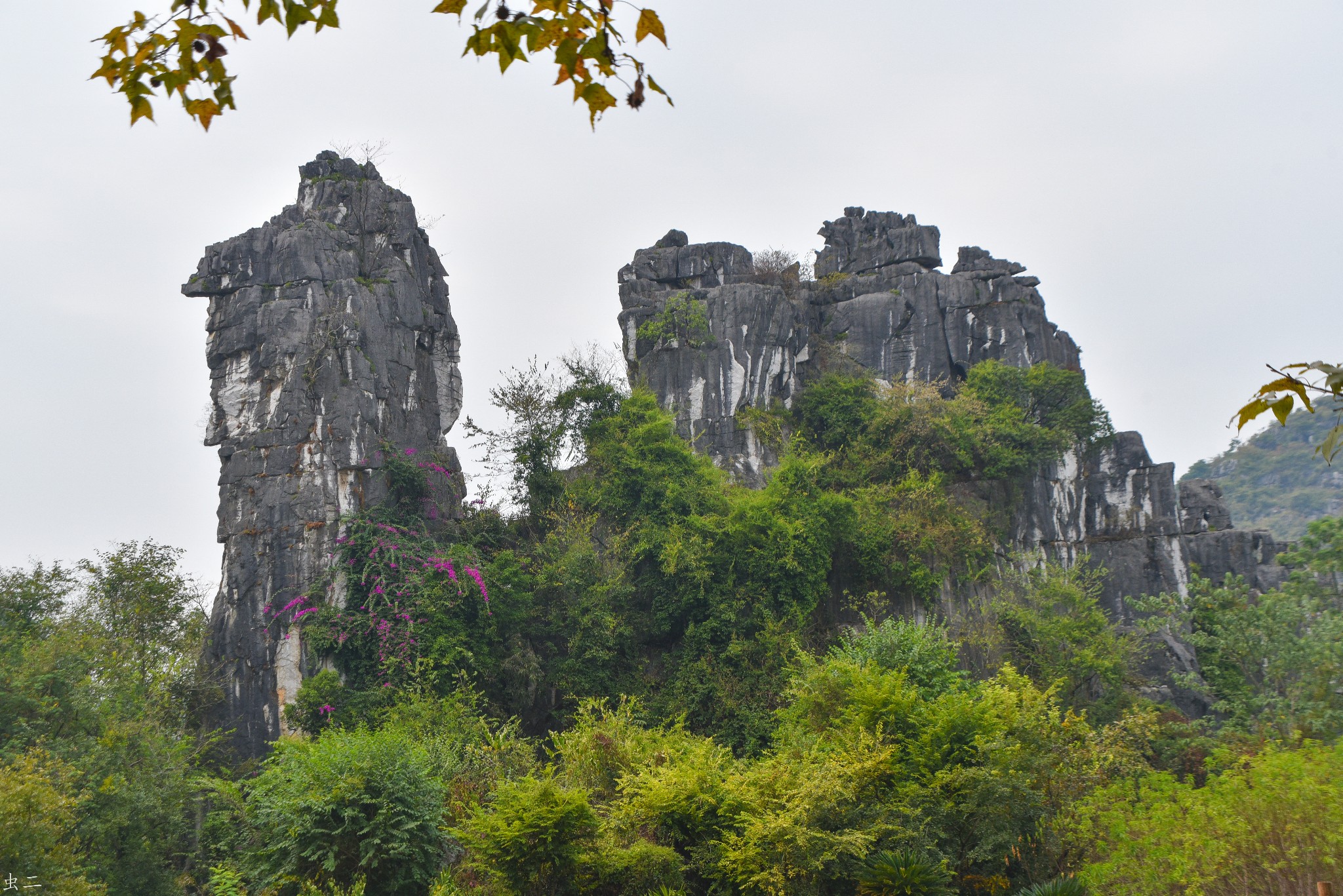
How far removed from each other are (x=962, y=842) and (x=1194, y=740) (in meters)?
8.44

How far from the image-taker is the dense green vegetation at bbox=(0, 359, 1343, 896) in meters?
12.3

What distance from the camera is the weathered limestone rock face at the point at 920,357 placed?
26.2m

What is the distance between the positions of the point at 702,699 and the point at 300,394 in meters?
10.4

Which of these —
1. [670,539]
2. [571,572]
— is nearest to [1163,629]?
[670,539]

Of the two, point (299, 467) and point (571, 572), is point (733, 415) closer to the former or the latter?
point (571, 572)

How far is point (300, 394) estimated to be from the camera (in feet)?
72.6

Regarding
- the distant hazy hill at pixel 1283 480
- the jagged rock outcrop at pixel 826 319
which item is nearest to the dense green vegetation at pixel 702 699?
the jagged rock outcrop at pixel 826 319

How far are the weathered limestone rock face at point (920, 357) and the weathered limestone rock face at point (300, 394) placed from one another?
6549 mm

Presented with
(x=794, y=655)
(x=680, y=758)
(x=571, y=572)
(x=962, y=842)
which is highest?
(x=571, y=572)

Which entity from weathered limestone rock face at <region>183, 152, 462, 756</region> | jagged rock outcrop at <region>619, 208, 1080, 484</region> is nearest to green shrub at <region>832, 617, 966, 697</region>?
jagged rock outcrop at <region>619, 208, 1080, 484</region>

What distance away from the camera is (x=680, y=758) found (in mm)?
15281

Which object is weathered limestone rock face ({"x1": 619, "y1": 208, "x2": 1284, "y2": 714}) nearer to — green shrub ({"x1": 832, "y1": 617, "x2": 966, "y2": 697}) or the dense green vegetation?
the dense green vegetation

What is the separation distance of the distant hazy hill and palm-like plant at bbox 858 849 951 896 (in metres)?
59.8

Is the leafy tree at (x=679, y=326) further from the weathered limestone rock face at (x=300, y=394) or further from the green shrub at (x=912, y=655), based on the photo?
the green shrub at (x=912, y=655)
